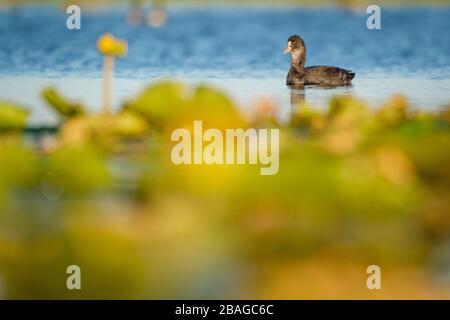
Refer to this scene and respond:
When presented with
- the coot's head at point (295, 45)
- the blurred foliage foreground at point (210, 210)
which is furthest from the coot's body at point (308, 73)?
the blurred foliage foreground at point (210, 210)

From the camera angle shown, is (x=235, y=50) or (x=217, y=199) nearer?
(x=217, y=199)

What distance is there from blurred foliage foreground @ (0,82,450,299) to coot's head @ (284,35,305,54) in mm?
1278

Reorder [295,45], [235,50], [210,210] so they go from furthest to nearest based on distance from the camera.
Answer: [235,50], [295,45], [210,210]

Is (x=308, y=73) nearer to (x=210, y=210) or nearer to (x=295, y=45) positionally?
(x=295, y=45)

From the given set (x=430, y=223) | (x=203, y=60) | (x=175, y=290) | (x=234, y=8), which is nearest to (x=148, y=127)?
(x=175, y=290)

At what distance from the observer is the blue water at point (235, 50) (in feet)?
15.3

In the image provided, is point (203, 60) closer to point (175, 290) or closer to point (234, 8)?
point (234, 8)

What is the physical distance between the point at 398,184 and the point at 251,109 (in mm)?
728

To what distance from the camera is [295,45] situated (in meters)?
5.19

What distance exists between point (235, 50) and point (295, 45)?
0.36 metres

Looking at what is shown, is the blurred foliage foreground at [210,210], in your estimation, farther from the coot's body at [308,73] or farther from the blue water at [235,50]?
the coot's body at [308,73]

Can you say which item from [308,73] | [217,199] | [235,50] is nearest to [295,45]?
[308,73]

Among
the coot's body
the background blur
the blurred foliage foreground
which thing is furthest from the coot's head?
the blurred foliage foreground

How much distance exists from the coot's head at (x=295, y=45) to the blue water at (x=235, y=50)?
0.26ft
